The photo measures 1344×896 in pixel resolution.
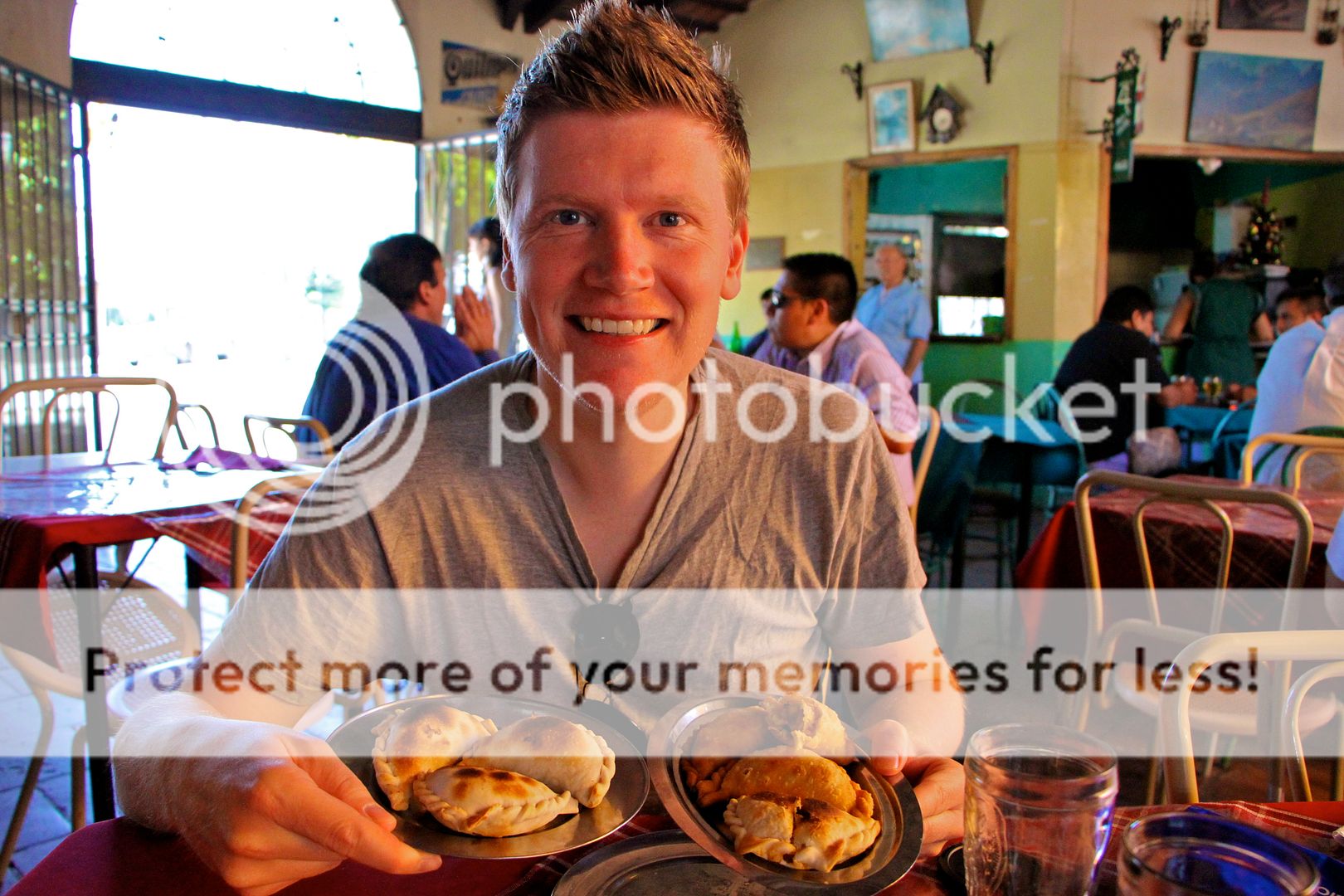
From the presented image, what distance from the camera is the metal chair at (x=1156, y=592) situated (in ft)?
6.89

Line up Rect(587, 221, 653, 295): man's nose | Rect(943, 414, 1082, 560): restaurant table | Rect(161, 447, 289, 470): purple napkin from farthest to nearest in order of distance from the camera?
1. Rect(943, 414, 1082, 560): restaurant table
2. Rect(161, 447, 289, 470): purple napkin
3. Rect(587, 221, 653, 295): man's nose

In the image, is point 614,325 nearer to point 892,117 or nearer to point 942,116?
point 942,116

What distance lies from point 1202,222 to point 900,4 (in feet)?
14.4

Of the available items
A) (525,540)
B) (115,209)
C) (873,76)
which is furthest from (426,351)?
(873,76)

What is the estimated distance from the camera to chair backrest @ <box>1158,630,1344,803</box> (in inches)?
42.2

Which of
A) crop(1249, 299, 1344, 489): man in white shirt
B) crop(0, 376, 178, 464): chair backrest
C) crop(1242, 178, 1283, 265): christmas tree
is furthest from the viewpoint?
crop(1242, 178, 1283, 265): christmas tree

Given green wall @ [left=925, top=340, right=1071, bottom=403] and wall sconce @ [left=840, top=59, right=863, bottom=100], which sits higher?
wall sconce @ [left=840, top=59, right=863, bottom=100]

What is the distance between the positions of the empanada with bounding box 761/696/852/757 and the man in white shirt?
3715mm

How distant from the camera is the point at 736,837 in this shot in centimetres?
64

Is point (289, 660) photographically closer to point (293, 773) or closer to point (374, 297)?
point (293, 773)

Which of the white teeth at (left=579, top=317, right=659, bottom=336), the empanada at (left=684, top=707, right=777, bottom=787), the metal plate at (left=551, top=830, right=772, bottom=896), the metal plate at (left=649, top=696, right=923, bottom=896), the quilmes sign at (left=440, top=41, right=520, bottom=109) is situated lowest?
the metal plate at (left=551, top=830, right=772, bottom=896)

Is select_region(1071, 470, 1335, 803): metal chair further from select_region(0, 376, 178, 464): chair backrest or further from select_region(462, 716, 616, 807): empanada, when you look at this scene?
select_region(0, 376, 178, 464): chair backrest

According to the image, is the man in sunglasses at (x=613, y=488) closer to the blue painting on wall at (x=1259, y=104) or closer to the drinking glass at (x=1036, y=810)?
the drinking glass at (x=1036, y=810)

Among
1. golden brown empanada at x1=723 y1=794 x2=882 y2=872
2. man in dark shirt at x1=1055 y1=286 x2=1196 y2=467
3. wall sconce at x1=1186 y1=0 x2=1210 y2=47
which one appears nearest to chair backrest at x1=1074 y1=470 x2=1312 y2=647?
golden brown empanada at x1=723 y1=794 x2=882 y2=872
